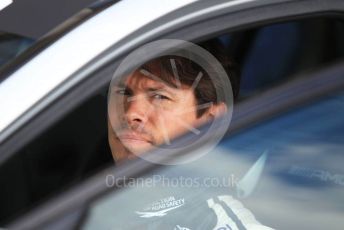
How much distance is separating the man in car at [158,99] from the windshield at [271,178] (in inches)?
8.4

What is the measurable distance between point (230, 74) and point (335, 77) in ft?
2.03

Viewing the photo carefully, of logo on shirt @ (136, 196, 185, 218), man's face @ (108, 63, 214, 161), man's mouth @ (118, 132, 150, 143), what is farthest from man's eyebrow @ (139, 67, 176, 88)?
logo on shirt @ (136, 196, 185, 218)

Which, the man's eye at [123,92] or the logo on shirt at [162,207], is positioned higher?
the man's eye at [123,92]

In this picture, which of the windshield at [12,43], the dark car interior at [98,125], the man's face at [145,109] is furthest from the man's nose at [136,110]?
the windshield at [12,43]

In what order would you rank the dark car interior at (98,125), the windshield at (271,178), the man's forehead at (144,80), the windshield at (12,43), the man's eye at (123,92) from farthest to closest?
the windshield at (12,43), the dark car interior at (98,125), the man's eye at (123,92), the man's forehead at (144,80), the windshield at (271,178)

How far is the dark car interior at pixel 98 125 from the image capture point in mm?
2354

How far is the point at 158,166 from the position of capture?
1.63m

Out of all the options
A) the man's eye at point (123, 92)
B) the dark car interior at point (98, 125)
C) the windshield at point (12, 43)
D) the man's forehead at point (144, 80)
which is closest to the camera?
the man's forehead at point (144, 80)

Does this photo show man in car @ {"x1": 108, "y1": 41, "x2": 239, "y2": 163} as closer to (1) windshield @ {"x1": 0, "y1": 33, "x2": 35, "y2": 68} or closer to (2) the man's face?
(2) the man's face

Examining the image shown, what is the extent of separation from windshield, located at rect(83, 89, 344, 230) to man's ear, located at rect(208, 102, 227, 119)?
9cm

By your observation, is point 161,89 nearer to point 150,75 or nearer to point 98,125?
point 150,75

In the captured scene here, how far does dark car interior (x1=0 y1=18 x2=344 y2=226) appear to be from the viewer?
2354 mm

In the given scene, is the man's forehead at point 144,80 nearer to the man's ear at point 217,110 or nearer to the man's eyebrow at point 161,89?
the man's eyebrow at point 161,89

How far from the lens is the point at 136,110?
6.91 ft
